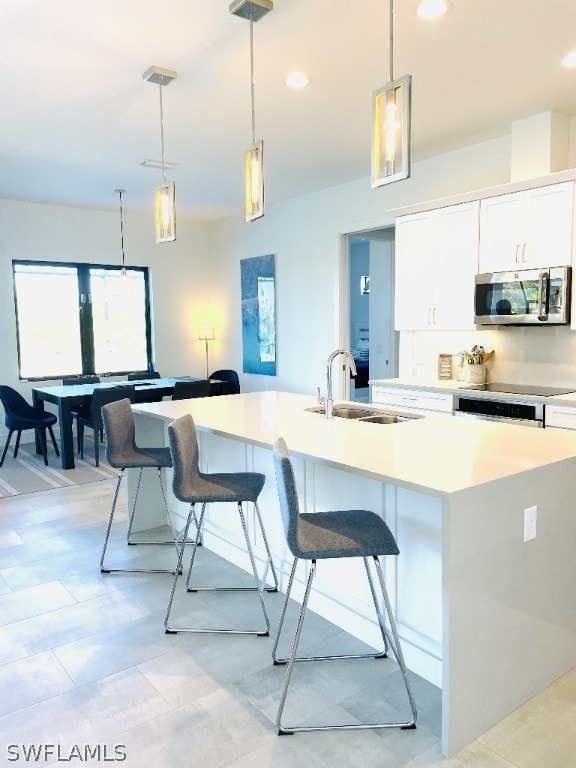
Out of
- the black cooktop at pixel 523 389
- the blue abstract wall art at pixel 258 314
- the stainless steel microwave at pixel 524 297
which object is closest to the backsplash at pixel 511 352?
the black cooktop at pixel 523 389

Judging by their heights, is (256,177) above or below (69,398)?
above

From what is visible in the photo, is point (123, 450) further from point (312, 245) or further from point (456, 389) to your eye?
point (312, 245)

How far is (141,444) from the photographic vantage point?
3822 millimetres

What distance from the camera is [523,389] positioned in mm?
4168

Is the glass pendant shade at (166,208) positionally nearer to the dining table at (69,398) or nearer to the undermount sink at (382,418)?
the undermount sink at (382,418)

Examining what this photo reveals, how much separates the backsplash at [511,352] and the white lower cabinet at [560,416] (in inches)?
24.0

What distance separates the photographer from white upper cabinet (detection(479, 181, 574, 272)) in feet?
12.5

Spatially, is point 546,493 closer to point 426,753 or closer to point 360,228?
point 426,753

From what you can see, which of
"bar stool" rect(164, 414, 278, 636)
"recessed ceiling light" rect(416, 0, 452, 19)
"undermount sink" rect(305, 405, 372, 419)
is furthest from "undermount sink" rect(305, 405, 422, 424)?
"recessed ceiling light" rect(416, 0, 452, 19)

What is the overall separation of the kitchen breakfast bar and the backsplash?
6.09 feet

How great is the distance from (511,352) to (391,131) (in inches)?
114

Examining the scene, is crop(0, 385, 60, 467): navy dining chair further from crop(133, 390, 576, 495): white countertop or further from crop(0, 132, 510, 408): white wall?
crop(133, 390, 576, 495): white countertop

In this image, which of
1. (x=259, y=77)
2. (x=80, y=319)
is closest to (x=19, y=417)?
(x=80, y=319)

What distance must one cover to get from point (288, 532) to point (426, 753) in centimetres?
83
